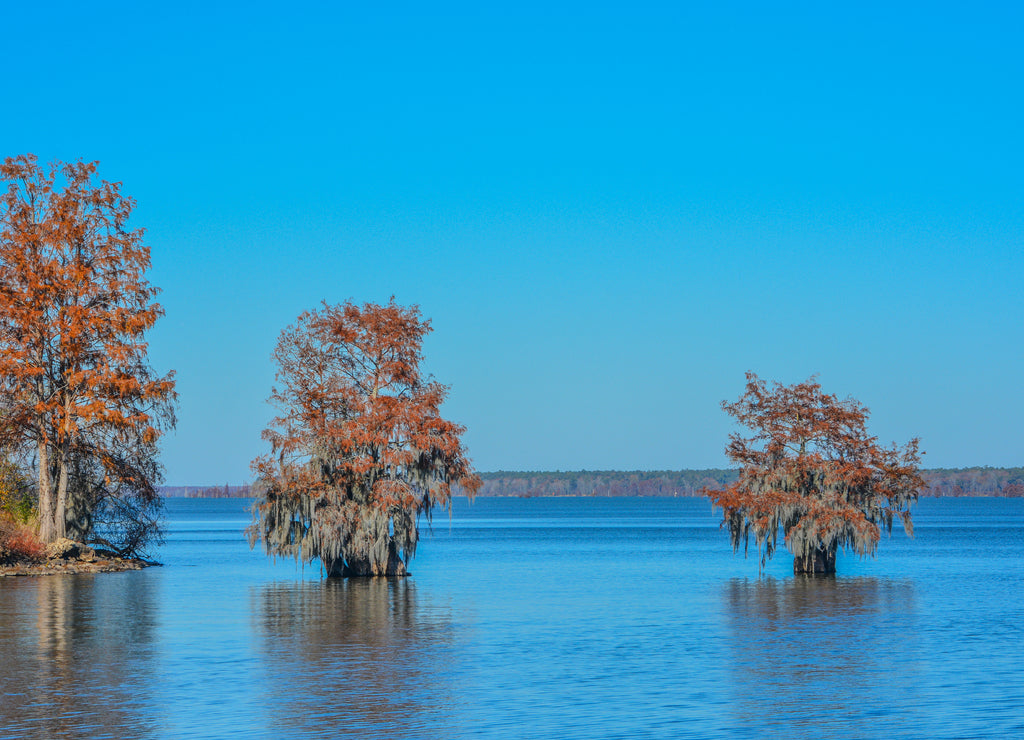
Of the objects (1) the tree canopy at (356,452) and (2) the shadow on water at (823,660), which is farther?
(1) the tree canopy at (356,452)

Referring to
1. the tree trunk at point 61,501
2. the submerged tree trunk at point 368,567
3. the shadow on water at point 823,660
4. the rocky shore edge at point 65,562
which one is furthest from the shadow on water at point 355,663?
the tree trunk at point 61,501

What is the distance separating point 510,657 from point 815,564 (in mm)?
26912

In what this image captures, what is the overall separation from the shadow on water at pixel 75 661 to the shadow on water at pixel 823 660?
10116mm

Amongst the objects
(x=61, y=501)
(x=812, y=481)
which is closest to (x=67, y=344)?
(x=61, y=501)

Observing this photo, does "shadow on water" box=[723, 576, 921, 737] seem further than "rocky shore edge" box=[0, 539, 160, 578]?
No

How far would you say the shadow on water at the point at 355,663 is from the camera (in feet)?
63.5

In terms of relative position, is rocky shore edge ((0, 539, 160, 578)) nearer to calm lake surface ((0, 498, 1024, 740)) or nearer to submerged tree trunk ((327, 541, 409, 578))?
calm lake surface ((0, 498, 1024, 740))

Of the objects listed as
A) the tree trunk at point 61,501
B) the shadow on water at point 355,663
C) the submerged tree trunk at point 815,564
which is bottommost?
the submerged tree trunk at point 815,564

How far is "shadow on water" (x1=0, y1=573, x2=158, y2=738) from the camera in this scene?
62.0 feet

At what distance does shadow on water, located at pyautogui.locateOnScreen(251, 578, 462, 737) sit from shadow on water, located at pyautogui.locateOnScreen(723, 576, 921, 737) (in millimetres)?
5526

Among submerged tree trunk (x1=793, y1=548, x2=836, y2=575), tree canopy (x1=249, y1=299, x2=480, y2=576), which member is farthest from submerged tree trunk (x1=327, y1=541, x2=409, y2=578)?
submerged tree trunk (x1=793, y1=548, x2=836, y2=575)

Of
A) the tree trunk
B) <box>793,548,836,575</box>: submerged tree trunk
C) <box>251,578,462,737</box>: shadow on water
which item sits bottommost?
<box>793,548,836,575</box>: submerged tree trunk

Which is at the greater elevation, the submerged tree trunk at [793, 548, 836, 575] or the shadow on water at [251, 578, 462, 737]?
the shadow on water at [251, 578, 462, 737]

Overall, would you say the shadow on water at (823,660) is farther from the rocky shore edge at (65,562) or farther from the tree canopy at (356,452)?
the rocky shore edge at (65,562)
